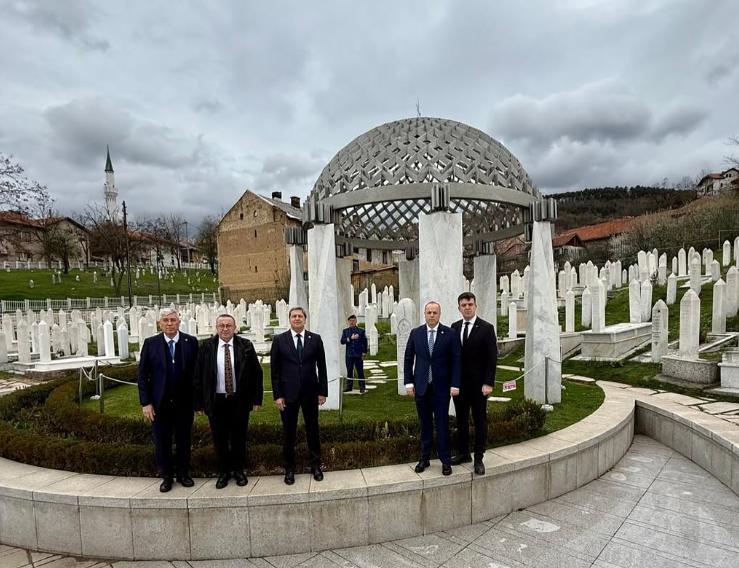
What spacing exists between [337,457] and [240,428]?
102 cm

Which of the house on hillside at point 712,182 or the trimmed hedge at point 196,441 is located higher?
the house on hillside at point 712,182

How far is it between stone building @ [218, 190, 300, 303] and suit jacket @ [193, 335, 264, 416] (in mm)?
36331

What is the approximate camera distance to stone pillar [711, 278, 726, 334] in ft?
33.8

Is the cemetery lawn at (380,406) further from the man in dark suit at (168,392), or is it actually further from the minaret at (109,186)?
the minaret at (109,186)

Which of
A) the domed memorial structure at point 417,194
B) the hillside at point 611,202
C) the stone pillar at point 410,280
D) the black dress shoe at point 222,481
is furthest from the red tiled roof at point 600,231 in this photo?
the black dress shoe at point 222,481

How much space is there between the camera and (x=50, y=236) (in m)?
53.8

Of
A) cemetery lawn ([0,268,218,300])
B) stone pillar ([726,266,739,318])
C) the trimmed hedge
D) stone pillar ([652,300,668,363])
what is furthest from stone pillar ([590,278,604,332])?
cemetery lawn ([0,268,218,300])

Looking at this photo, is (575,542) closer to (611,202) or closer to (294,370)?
(294,370)

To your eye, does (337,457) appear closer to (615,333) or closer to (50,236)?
(615,333)

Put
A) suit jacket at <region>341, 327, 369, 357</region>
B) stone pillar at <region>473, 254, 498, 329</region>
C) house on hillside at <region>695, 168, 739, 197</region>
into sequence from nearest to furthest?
suit jacket at <region>341, 327, 369, 357</region> → stone pillar at <region>473, 254, 498, 329</region> → house on hillside at <region>695, 168, 739, 197</region>

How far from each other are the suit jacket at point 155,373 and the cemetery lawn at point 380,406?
5.84 feet

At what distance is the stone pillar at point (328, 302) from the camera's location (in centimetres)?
689

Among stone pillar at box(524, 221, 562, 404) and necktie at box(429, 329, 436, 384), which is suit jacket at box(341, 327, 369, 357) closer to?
stone pillar at box(524, 221, 562, 404)

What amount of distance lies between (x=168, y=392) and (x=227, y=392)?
1.82 ft
